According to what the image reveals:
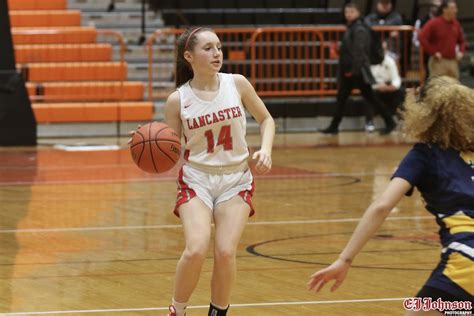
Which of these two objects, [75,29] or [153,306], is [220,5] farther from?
[153,306]

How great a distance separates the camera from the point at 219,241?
5.88 meters

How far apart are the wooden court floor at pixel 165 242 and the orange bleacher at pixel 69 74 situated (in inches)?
186

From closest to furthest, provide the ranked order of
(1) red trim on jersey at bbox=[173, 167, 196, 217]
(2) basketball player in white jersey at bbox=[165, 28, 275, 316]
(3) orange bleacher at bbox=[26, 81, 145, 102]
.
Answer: (2) basketball player in white jersey at bbox=[165, 28, 275, 316]
(1) red trim on jersey at bbox=[173, 167, 196, 217]
(3) orange bleacher at bbox=[26, 81, 145, 102]

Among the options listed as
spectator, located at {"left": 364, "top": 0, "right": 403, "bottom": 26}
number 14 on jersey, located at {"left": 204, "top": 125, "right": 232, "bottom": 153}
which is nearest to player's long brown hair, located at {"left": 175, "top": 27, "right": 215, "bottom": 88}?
number 14 on jersey, located at {"left": 204, "top": 125, "right": 232, "bottom": 153}

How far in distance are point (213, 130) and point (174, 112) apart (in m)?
0.26

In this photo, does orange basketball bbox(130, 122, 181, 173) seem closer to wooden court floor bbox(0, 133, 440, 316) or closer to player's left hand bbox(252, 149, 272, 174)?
player's left hand bbox(252, 149, 272, 174)

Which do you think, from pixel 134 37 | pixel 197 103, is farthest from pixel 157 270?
pixel 134 37

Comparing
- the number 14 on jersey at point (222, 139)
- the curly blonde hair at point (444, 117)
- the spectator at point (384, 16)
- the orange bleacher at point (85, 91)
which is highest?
the curly blonde hair at point (444, 117)

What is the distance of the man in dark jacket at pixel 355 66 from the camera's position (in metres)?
18.5

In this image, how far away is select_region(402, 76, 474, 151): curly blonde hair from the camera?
4.45 meters

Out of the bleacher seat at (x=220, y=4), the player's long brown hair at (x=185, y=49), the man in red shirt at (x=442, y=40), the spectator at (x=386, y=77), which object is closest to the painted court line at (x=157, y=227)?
the player's long brown hair at (x=185, y=49)

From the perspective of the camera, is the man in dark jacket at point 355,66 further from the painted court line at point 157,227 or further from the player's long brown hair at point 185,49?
the player's long brown hair at point 185,49

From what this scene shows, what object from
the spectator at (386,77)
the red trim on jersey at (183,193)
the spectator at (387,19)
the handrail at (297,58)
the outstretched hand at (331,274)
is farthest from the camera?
the spectator at (387,19)

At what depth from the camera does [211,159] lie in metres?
6.11
